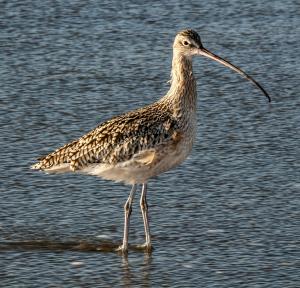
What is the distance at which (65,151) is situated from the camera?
907cm

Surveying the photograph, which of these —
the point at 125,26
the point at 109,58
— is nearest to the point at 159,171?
the point at 109,58

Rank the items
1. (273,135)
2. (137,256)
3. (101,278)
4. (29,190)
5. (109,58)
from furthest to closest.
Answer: (109,58) < (273,135) < (29,190) < (137,256) < (101,278)

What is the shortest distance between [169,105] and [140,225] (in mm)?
1010

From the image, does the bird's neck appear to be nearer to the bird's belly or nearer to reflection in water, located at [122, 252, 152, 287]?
the bird's belly

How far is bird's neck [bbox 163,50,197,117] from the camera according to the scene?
908 cm

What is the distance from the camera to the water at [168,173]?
27.8ft

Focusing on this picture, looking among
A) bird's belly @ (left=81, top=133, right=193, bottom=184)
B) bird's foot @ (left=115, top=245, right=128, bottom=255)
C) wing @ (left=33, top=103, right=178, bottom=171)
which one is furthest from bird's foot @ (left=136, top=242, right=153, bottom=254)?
wing @ (left=33, top=103, right=178, bottom=171)

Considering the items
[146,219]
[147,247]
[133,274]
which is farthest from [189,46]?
[133,274]

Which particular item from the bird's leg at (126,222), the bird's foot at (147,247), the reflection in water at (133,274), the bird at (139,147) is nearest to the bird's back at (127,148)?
the bird at (139,147)

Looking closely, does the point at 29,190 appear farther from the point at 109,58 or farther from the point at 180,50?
the point at 109,58

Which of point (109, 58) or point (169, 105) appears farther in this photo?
point (109, 58)

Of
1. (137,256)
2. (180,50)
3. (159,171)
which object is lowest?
(137,256)

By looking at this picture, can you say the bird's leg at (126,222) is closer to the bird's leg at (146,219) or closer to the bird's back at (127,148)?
the bird's leg at (146,219)

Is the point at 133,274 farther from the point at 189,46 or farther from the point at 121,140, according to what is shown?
the point at 189,46
